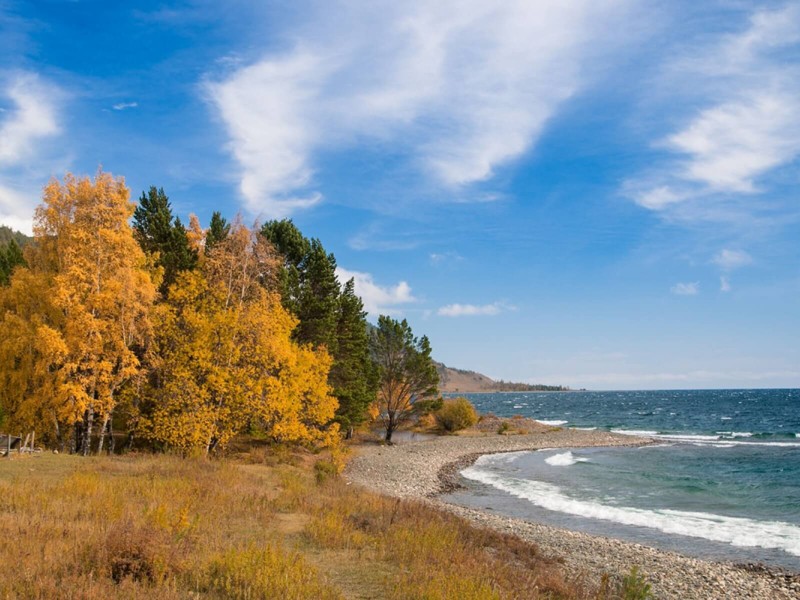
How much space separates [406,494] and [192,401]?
12279 mm

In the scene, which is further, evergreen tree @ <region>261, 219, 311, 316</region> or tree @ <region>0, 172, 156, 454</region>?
evergreen tree @ <region>261, 219, 311, 316</region>

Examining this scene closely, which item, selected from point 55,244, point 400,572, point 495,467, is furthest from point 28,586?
point 495,467

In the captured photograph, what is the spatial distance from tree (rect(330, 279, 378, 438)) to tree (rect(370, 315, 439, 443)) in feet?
20.8

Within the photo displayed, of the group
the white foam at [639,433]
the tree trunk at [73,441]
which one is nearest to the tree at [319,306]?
the tree trunk at [73,441]

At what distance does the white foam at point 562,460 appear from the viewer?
45812mm

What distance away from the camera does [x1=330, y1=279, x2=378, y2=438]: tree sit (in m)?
42.4

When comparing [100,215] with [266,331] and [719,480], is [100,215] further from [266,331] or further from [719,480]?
[719,480]

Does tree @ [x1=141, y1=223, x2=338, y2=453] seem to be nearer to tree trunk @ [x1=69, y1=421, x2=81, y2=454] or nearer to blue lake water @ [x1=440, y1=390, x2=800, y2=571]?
tree trunk @ [x1=69, y1=421, x2=81, y2=454]

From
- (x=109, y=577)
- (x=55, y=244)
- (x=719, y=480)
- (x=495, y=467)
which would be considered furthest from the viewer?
(x=495, y=467)

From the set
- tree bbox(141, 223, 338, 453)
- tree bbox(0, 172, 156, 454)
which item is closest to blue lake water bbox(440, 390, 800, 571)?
tree bbox(141, 223, 338, 453)

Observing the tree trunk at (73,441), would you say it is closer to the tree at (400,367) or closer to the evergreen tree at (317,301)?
the evergreen tree at (317,301)

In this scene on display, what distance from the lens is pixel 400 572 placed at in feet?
33.2

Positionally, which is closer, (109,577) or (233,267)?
(109,577)

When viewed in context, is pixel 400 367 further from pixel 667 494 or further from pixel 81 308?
pixel 81 308
